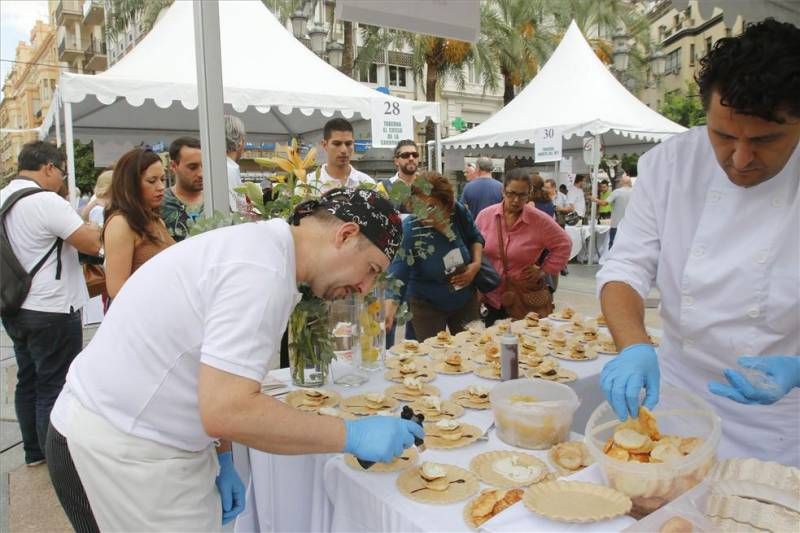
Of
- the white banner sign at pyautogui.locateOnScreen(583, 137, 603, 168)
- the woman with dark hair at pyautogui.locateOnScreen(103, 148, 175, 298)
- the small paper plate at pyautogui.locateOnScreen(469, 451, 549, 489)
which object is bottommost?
the small paper plate at pyautogui.locateOnScreen(469, 451, 549, 489)

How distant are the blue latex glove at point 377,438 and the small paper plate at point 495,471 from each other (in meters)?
0.23

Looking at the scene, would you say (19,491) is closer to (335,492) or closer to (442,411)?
(335,492)

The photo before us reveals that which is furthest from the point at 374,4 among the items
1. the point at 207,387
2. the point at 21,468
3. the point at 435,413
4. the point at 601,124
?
the point at 601,124

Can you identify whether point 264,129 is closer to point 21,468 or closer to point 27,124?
point 21,468

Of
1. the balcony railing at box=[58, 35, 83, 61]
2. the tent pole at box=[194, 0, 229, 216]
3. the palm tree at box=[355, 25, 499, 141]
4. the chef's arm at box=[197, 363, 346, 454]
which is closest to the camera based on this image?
the chef's arm at box=[197, 363, 346, 454]

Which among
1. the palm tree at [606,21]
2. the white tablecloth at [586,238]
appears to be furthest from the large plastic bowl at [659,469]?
the palm tree at [606,21]

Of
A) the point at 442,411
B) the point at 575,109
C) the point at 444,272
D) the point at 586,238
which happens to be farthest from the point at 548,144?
the point at 442,411

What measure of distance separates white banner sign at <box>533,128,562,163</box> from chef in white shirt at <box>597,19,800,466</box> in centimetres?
685

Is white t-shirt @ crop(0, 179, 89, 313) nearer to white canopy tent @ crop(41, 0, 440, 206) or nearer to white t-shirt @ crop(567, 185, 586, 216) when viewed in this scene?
white canopy tent @ crop(41, 0, 440, 206)

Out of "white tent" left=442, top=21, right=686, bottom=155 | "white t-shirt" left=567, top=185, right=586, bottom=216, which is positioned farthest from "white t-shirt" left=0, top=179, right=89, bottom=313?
"white t-shirt" left=567, top=185, right=586, bottom=216

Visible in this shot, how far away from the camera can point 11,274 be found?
8.66ft

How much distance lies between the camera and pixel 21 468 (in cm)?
297

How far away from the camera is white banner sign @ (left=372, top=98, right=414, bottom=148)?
5.04 metres

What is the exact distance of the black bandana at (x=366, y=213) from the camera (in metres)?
1.11
